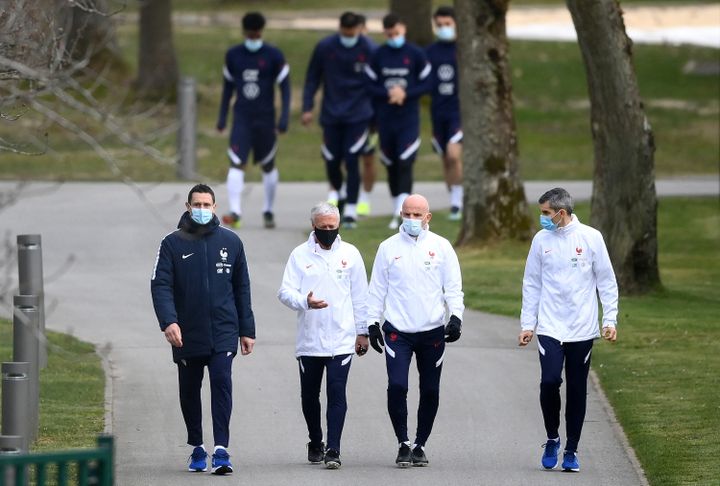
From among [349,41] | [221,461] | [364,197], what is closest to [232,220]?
[364,197]

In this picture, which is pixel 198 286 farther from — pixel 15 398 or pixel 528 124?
pixel 528 124

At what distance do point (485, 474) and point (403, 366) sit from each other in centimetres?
80

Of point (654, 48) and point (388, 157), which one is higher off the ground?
point (654, 48)

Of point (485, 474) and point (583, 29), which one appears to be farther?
point (583, 29)

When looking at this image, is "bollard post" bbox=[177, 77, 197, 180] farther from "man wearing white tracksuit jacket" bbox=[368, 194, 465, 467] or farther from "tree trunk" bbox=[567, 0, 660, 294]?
"man wearing white tracksuit jacket" bbox=[368, 194, 465, 467]

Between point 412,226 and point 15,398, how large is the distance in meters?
2.46

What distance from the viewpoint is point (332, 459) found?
955cm

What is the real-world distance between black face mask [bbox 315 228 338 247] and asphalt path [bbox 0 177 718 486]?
87cm

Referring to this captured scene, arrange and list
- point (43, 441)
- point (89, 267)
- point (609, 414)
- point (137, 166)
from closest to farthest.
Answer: point (43, 441) → point (609, 414) → point (89, 267) → point (137, 166)

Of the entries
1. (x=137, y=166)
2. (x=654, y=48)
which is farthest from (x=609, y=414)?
(x=654, y=48)

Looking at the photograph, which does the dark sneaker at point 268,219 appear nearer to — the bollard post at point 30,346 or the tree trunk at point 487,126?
the tree trunk at point 487,126

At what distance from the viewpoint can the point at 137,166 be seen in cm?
2659

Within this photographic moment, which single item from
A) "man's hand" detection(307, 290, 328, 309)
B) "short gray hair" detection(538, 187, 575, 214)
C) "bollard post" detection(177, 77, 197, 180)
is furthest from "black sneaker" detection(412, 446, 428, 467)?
"bollard post" detection(177, 77, 197, 180)

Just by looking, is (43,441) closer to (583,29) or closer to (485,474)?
(485,474)
